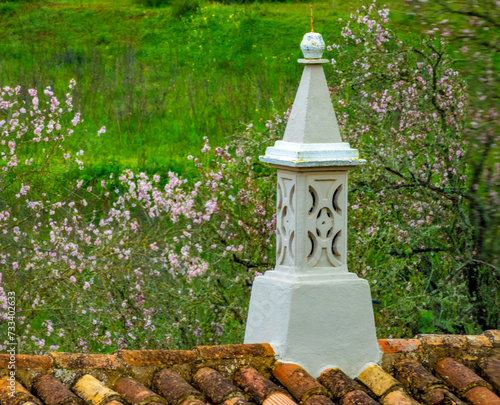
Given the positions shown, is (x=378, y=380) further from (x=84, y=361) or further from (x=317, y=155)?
(x=84, y=361)

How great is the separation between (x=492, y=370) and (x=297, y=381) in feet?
3.16

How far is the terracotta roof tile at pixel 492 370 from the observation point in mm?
3291

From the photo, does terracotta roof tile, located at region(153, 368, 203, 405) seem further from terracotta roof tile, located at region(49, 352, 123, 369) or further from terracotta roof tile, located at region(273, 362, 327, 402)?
terracotta roof tile, located at region(273, 362, 327, 402)

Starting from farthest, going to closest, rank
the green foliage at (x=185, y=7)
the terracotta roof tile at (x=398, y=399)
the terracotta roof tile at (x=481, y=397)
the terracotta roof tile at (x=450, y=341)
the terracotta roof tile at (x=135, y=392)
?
the green foliage at (x=185, y=7), the terracotta roof tile at (x=450, y=341), the terracotta roof tile at (x=481, y=397), the terracotta roof tile at (x=398, y=399), the terracotta roof tile at (x=135, y=392)

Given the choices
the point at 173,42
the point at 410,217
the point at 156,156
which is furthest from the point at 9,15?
the point at 410,217

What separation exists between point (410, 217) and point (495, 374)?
161 inches

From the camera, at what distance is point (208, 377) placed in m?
2.98

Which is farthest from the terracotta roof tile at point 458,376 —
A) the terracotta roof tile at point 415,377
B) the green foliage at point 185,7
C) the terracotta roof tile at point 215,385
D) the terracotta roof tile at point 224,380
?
the green foliage at point 185,7

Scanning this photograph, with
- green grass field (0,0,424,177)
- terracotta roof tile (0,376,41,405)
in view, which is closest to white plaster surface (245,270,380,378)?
terracotta roof tile (0,376,41,405)

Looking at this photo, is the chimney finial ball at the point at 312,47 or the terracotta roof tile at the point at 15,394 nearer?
the terracotta roof tile at the point at 15,394

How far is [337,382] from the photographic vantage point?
3.09 m

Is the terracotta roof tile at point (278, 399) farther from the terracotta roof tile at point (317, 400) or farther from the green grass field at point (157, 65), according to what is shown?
the green grass field at point (157, 65)

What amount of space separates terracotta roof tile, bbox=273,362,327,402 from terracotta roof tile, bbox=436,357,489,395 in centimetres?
63

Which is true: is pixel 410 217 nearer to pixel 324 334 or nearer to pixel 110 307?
pixel 110 307
